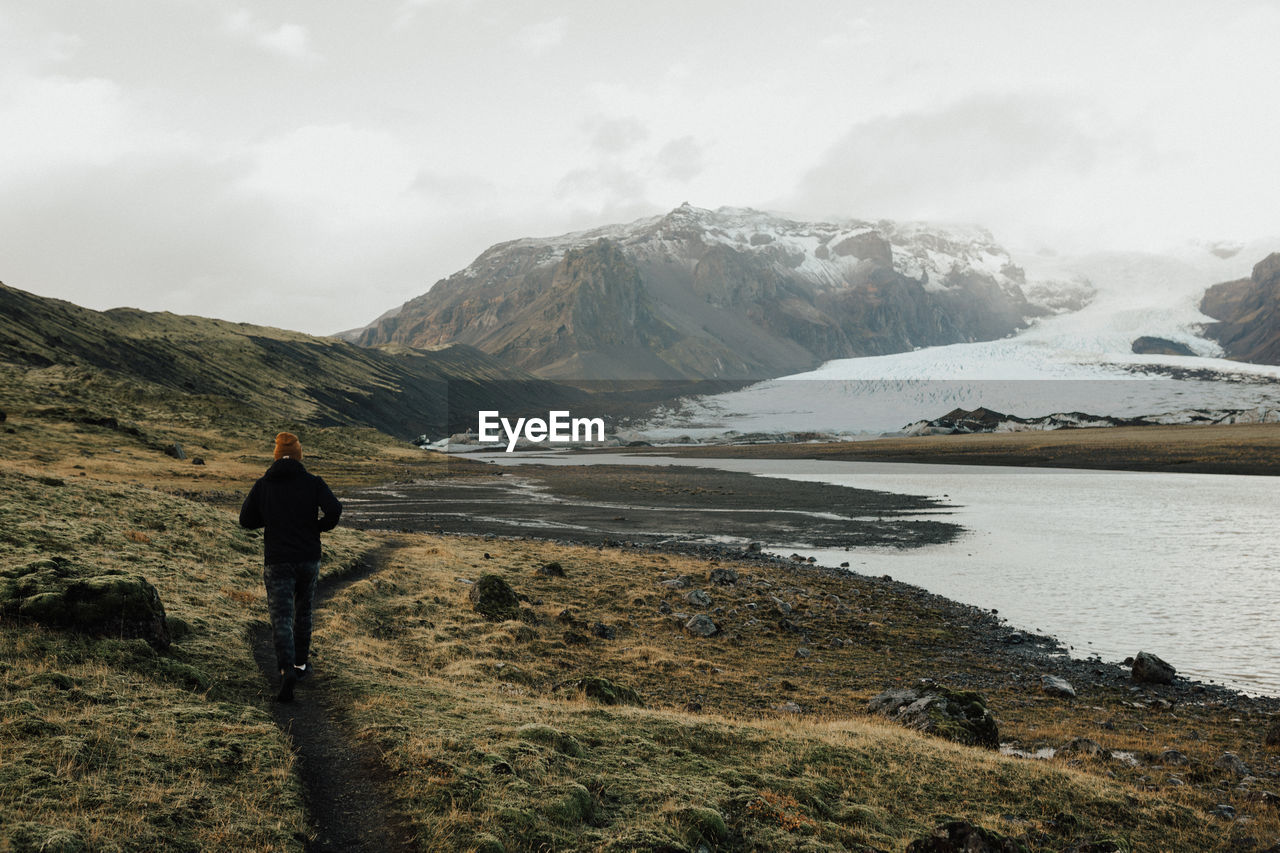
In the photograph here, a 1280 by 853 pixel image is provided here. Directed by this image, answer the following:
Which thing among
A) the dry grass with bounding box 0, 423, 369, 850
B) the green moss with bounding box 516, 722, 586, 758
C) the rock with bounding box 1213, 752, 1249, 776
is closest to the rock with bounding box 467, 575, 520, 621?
the dry grass with bounding box 0, 423, 369, 850

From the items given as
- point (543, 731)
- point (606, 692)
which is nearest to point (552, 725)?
point (543, 731)

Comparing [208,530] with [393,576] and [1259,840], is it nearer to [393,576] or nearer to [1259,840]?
[393,576]

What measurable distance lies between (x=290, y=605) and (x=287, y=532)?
118 cm

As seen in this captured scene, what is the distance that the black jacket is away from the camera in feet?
37.7

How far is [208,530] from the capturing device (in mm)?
25688

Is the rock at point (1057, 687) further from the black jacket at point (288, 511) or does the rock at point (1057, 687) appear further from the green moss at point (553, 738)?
the black jacket at point (288, 511)

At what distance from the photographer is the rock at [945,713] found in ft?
45.9

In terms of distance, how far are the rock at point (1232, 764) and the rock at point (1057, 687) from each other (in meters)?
4.14

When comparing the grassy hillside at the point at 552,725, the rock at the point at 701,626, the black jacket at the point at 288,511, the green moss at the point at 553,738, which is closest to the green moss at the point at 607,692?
the grassy hillside at the point at 552,725

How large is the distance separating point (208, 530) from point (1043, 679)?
27.0 m

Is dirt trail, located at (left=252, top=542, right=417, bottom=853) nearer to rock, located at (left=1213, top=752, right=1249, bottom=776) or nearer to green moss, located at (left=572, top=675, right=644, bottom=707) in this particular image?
green moss, located at (left=572, top=675, right=644, bottom=707)

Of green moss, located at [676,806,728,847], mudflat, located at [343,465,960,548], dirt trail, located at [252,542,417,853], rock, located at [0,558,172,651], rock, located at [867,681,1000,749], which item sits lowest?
mudflat, located at [343,465,960,548]

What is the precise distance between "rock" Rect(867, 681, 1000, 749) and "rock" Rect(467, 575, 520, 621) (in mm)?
11430

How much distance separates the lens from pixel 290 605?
1152cm
